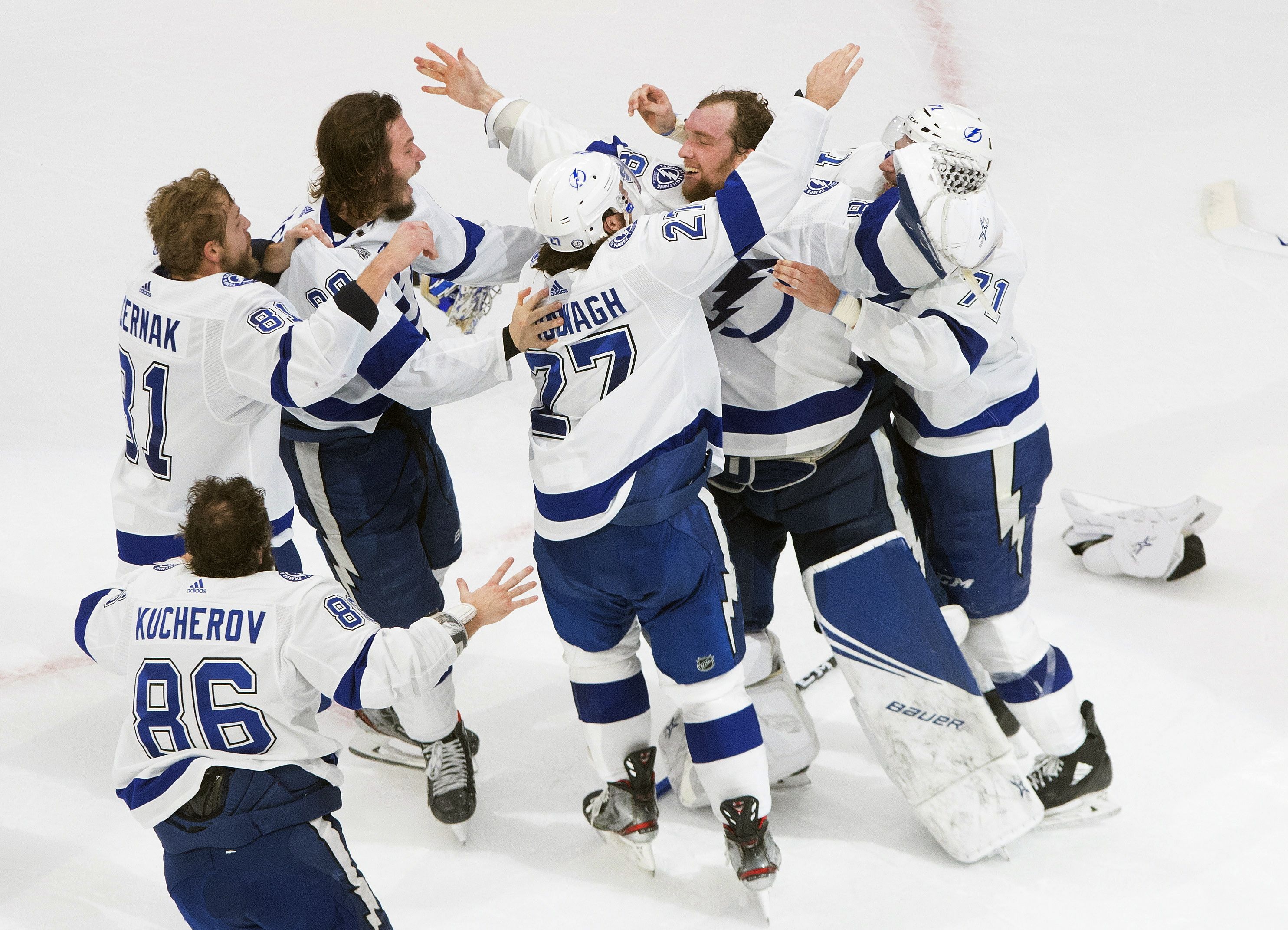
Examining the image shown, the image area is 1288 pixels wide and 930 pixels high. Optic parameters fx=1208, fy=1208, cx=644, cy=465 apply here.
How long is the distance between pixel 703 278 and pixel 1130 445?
299 centimetres

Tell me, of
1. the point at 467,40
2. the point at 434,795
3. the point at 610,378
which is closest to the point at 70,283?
the point at 467,40

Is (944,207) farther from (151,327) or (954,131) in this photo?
(151,327)

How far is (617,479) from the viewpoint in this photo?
8.12 ft

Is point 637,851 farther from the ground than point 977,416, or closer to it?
closer to it

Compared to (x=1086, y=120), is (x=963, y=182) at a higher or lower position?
higher

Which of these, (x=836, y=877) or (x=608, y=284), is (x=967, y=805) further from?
(x=608, y=284)

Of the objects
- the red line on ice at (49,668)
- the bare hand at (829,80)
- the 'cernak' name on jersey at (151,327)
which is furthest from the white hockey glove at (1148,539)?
the red line on ice at (49,668)

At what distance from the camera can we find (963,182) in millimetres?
2459

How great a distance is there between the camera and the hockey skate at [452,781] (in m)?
3.04

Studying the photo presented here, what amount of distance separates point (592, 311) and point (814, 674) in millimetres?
1681

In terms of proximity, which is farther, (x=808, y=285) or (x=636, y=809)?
(x=636, y=809)

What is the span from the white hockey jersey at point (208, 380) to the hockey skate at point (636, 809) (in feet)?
3.40

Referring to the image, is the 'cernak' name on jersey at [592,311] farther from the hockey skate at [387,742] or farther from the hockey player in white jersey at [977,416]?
the hockey skate at [387,742]

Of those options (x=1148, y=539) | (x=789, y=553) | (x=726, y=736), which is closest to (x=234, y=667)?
(x=726, y=736)
